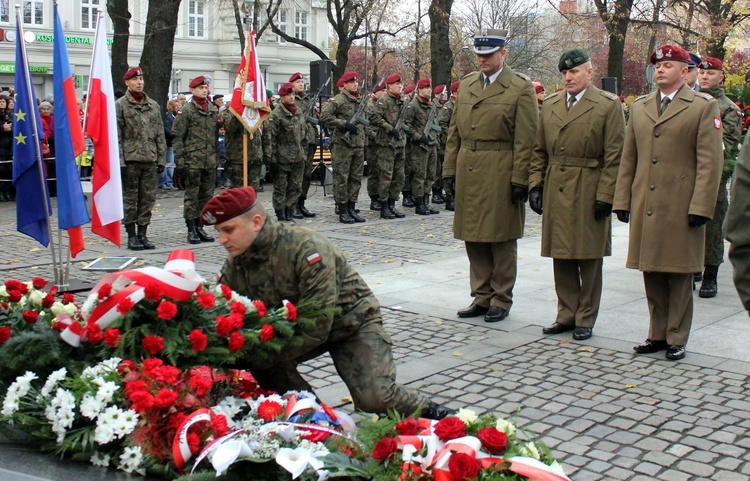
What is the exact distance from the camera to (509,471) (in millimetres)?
3254

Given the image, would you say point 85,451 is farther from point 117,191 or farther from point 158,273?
point 117,191

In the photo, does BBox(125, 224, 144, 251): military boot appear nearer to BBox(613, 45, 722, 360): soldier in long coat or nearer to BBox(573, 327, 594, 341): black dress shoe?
BBox(573, 327, 594, 341): black dress shoe

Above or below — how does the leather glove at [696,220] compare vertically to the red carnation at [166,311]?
above

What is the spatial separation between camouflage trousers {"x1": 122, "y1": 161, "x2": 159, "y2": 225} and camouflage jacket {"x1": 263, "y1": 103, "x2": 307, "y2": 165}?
273cm

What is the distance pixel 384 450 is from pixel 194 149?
9.28m

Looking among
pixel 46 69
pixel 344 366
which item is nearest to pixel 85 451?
pixel 344 366

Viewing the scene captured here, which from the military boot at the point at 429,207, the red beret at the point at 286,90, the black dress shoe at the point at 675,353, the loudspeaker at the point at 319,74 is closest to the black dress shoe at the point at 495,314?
the black dress shoe at the point at 675,353

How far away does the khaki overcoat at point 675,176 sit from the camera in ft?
20.7

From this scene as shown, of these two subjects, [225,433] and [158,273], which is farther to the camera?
[158,273]

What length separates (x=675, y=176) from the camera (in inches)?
254

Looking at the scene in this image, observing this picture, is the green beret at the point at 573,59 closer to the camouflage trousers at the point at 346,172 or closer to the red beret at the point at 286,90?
the red beret at the point at 286,90

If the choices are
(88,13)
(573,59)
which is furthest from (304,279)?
(88,13)

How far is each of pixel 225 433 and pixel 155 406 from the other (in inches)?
11.7

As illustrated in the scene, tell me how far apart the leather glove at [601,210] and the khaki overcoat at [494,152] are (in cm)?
68
